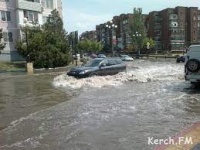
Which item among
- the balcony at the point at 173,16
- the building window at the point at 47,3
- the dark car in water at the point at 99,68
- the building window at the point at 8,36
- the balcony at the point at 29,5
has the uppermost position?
the balcony at the point at 173,16

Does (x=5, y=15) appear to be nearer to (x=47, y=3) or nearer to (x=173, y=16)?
(x=47, y=3)

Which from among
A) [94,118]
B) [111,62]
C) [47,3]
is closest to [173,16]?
[47,3]

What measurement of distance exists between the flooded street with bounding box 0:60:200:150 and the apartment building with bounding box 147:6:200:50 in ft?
368

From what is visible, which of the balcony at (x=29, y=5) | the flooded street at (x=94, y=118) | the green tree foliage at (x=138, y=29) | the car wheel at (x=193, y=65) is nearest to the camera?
the flooded street at (x=94, y=118)

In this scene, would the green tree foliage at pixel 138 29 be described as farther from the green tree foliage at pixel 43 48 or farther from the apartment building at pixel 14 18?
the green tree foliage at pixel 43 48

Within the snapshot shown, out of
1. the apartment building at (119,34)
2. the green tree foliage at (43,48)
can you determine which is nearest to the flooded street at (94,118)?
the green tree foliage at (43,48)

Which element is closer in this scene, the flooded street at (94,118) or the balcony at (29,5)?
the flooded street at (94,118)

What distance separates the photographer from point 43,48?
1711 inches

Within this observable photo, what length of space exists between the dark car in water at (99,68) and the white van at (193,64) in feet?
22.0

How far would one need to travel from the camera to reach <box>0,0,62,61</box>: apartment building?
52.0 meters

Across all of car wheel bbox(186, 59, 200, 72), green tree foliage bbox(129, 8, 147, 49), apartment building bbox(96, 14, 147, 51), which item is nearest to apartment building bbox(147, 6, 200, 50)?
apartment building bbox(96, 14, 147, 51)

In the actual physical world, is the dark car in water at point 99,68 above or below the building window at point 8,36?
below

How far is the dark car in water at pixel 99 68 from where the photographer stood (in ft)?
70.2

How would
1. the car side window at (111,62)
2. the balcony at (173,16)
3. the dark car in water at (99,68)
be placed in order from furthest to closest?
1. the balcony at (173,16)
2. the car side window at (111,62)
3. the dark car in water at (99,68)
